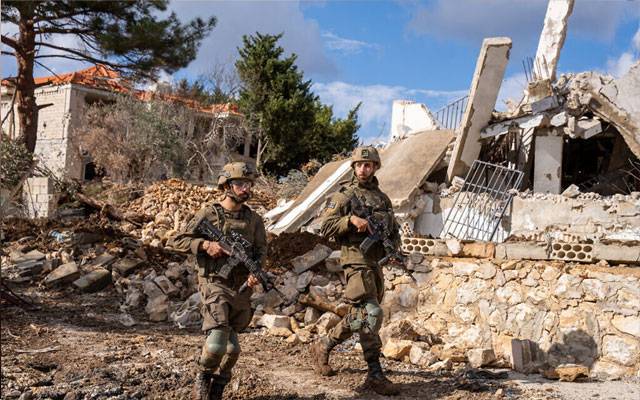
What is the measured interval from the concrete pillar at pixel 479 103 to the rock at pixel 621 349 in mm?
4802

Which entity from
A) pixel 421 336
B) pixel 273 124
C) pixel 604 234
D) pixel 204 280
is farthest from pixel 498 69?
pixel 273 124

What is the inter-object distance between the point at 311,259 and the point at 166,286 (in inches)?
83.0

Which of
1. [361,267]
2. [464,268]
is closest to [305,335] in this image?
[464,268]

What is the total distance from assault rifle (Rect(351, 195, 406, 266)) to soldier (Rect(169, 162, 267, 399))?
0.85 metres

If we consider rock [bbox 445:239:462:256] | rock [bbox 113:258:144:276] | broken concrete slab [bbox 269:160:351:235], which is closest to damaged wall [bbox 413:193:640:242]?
broken concrete slab [bbox 269:160:351:235]

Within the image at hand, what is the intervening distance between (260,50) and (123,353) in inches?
839

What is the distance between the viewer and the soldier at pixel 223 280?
14.0 feet

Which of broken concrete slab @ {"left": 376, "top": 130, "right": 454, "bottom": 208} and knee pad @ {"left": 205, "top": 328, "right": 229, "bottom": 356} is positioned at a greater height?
broken concrete slab @ {"left": 376, "top": 130, "right": 454, "bottom": 208}

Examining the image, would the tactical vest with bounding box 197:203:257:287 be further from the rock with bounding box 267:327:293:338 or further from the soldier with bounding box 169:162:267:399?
the rock with bounding box 267:327:293:338

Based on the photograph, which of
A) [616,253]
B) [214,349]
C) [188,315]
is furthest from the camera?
[188,315]

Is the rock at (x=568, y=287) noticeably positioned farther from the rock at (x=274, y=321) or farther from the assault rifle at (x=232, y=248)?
the assault rifle at (x=232, y=248)

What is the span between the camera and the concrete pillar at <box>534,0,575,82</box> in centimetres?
1192

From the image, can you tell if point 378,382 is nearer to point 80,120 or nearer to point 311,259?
point 311,259

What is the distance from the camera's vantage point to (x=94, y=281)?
8.88 metres
